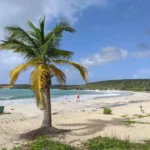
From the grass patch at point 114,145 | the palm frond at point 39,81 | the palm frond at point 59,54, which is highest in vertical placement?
the palm frond at point 59,54

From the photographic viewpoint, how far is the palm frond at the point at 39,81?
12.8 meters

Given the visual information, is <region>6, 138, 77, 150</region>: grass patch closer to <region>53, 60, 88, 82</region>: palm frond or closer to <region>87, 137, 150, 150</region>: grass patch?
<region>87, 137, 150, 150</region>: grass patch

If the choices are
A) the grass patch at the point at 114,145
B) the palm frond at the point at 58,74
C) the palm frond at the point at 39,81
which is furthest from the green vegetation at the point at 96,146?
the palm frond at the point at 58,74

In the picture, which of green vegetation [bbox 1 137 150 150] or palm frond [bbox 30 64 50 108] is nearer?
green vegetation [bbox 1 137 150 150]

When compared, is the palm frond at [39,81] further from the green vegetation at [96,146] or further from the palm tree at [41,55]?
the green vegetation at [96,146]

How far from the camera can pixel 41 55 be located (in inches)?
538

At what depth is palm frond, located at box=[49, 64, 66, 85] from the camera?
45.8ft

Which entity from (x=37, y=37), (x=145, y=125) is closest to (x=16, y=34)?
(x=37, y=37)

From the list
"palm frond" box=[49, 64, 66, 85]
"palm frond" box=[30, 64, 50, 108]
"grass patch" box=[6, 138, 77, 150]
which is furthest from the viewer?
"palm frond" box=[49, 64, 66, 85]

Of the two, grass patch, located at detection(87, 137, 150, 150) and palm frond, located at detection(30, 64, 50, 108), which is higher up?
palm frond, located at detection(30, 64, 50, 108)

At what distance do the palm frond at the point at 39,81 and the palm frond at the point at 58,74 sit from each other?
16.2 inches

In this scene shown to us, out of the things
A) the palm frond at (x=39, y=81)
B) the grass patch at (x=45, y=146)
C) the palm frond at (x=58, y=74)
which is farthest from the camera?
the palm frond at (x=58, y=74)

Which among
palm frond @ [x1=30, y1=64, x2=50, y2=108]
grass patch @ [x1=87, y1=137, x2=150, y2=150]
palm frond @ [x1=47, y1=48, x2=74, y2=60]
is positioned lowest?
grass patch @ [x1=87, y1=137, x2=150, y2=150]

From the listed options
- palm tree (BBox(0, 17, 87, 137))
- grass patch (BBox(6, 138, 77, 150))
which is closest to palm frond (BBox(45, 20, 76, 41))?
palm tree (BBox(0, 17, 87, 137))
